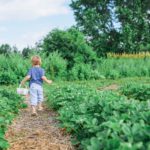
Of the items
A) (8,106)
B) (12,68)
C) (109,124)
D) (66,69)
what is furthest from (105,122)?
(66,69)

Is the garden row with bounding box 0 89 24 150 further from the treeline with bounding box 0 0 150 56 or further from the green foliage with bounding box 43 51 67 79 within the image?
the treeline with bounding box 0 0 150 56

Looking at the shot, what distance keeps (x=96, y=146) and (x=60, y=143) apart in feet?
12.7

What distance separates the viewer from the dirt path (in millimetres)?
7691

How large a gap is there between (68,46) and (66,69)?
1.36 metres

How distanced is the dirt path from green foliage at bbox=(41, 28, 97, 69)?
15.1 m

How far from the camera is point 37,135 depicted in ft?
28.3

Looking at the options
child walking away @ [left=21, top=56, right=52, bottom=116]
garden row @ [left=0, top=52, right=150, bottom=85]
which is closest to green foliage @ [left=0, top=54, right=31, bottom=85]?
garden row @ [left=0, top=52, right=150, bottom=85]

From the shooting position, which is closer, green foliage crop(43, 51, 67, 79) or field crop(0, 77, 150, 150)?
field crop(0, 77, 150, 150)

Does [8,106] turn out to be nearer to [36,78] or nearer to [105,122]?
[36,78]

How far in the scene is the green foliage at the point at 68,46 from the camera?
2637 cm

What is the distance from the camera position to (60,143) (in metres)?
7.88

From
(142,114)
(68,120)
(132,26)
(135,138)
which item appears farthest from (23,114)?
(132,26)

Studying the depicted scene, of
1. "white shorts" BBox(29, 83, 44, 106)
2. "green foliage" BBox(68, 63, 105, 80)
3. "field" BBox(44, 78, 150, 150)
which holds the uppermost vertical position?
"field" BBox(44, 78, 150, 150)

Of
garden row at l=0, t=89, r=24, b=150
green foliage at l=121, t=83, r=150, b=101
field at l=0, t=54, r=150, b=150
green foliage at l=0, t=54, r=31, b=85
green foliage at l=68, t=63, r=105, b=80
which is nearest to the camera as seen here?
field at l=0, t=54, r=150, b=150
